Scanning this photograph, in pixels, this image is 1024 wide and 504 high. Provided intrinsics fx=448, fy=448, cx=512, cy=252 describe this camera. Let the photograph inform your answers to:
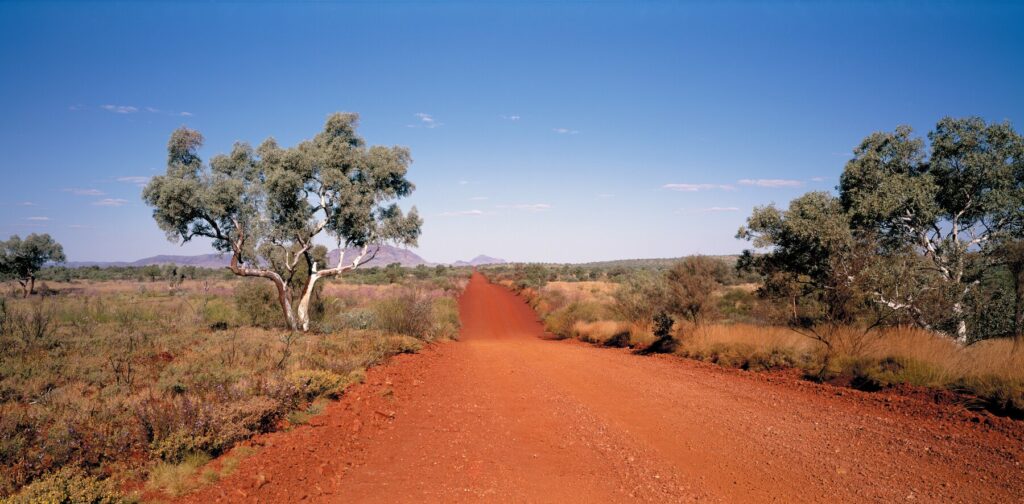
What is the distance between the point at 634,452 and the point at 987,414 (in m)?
5.40

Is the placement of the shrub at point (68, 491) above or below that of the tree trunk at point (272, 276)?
below

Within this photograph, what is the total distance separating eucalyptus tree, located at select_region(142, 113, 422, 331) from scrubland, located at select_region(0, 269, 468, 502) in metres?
2.41

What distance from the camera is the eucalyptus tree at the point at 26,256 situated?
3253 cm

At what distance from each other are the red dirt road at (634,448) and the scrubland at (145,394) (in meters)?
0.53

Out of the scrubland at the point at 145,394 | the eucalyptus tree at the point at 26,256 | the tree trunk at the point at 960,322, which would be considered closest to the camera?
the scrubland at the point at 145,394

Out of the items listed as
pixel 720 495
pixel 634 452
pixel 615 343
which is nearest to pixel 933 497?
pixel 720 495

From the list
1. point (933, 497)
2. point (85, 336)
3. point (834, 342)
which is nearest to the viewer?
point (933, 497)

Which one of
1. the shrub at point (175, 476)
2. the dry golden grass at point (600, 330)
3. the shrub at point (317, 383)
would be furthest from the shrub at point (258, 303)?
the shrub at point (175, 476)

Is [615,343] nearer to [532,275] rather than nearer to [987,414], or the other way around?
[987,414]

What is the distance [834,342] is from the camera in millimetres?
9828

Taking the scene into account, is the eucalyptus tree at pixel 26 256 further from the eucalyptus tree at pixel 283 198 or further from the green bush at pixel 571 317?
the green bush at pixel 571 317

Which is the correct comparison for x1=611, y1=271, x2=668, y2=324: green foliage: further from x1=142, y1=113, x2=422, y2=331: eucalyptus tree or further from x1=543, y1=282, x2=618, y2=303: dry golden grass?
x1=142, y1=113, x2=422, y2=331: eucalyptus tree

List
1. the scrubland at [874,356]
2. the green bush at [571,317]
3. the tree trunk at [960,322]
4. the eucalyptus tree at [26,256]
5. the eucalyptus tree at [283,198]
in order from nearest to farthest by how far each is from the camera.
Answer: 1. the scrubland at [874,356]
2. the tree trunk at [960,322]
3. the eucalyptus tree at [283,198]
4. the green bush at [571,317]
5. the eucalyptus tree at [26,256]

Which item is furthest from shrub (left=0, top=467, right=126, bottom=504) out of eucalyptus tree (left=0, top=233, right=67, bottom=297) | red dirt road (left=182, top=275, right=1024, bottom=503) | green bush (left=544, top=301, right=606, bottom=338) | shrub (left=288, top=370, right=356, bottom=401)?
eucalyptus tree (left=0, top=233, right=67, bottom=297)
